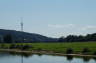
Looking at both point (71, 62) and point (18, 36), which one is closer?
point (71, 62)

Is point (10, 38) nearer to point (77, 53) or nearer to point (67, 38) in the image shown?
point (67, 38)

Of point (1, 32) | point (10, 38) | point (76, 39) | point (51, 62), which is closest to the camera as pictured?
point (51, 62)

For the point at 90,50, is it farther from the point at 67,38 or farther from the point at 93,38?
the point at 67,38

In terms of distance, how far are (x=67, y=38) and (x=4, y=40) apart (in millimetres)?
33751

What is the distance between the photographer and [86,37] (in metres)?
120

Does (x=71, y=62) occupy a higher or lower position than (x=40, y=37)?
lower

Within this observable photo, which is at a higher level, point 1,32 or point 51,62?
point 1,32

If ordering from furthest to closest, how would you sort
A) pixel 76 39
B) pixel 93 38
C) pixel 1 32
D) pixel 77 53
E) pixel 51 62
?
pixel 1 32 → pixel 76 39 → pixel 93 38 → pixel 77 53 → pixel 51 62

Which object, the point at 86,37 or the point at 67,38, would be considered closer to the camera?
the point at 86,37

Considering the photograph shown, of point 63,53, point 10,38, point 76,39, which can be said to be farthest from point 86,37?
point 63,53

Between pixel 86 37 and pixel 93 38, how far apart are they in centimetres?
609

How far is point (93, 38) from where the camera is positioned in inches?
4493

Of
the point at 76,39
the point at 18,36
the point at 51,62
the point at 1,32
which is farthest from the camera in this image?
the point at 1,32

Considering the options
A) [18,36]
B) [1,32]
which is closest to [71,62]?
[18,36]
